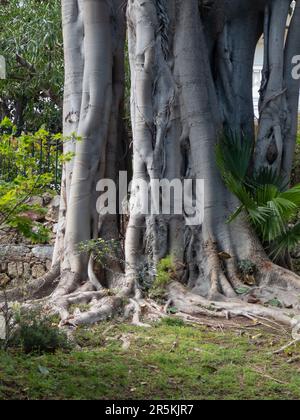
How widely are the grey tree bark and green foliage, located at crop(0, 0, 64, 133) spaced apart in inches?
178

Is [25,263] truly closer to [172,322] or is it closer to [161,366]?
[172,322]

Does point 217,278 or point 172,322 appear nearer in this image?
point 172,322

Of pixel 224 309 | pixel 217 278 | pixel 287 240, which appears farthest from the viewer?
pixel 287 240

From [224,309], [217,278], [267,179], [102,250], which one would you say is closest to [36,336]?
[224,309]

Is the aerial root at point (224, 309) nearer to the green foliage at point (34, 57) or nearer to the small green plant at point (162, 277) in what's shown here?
the small green plant at point (162, 277)

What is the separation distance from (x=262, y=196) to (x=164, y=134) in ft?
4.88

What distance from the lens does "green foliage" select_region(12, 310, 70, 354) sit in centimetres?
675

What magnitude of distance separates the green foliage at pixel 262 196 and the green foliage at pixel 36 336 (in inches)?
132

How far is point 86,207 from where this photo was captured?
32.7 feet

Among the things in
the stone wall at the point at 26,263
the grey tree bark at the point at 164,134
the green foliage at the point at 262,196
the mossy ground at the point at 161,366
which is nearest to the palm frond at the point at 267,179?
the green foliage at the point at 262,196

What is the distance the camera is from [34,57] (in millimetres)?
15227

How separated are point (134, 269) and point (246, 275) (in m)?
1.40

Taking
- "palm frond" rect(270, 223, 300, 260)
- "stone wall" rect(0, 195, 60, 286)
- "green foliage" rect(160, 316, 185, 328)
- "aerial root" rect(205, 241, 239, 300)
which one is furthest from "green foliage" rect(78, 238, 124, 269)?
"stone wall" rect(0, 195, 60, 286)

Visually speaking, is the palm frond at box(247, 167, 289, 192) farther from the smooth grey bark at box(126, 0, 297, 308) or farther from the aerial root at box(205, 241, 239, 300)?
the aerial root at box(205, 241, 239, 300)
